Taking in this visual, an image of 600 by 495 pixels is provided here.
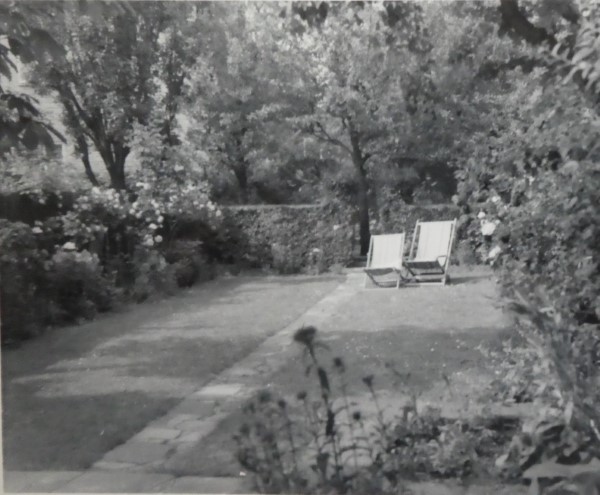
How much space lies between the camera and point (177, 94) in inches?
113

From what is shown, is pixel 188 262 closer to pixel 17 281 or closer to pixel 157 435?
pixel 17 281

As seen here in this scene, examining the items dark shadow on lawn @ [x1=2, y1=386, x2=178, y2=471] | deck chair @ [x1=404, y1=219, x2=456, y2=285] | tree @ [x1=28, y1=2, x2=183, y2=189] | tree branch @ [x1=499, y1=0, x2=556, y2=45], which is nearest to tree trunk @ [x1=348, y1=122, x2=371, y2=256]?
deck chair @ [x1=404, y1=219, x2=456, y2=285]

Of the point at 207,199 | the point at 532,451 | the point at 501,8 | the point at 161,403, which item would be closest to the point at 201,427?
the point at 161,403

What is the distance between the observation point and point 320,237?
2.99 m

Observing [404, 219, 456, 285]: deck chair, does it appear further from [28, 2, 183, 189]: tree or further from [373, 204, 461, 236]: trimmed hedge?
[28, 2, 183, 189]: tree

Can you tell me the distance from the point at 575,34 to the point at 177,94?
5.09 ft

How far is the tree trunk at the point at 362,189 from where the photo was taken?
2.71 meters

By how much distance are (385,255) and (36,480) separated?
1.62 metres

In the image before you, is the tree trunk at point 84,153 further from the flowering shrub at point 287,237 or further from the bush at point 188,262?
the flowering shrub at point 287,237

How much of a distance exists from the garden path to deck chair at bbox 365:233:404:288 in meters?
0.10

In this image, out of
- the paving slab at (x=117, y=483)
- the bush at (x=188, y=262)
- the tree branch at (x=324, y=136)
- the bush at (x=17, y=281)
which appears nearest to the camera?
the paving slab at (x=117, y=483)

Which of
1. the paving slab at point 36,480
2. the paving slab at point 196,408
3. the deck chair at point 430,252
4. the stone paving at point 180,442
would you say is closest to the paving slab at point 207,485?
the stone paving at point 180,442

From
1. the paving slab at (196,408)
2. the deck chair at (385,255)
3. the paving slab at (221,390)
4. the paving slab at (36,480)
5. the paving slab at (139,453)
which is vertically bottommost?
the paving slab at (36,480)

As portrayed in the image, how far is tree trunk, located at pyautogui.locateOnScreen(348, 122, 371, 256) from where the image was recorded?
2.71 m
